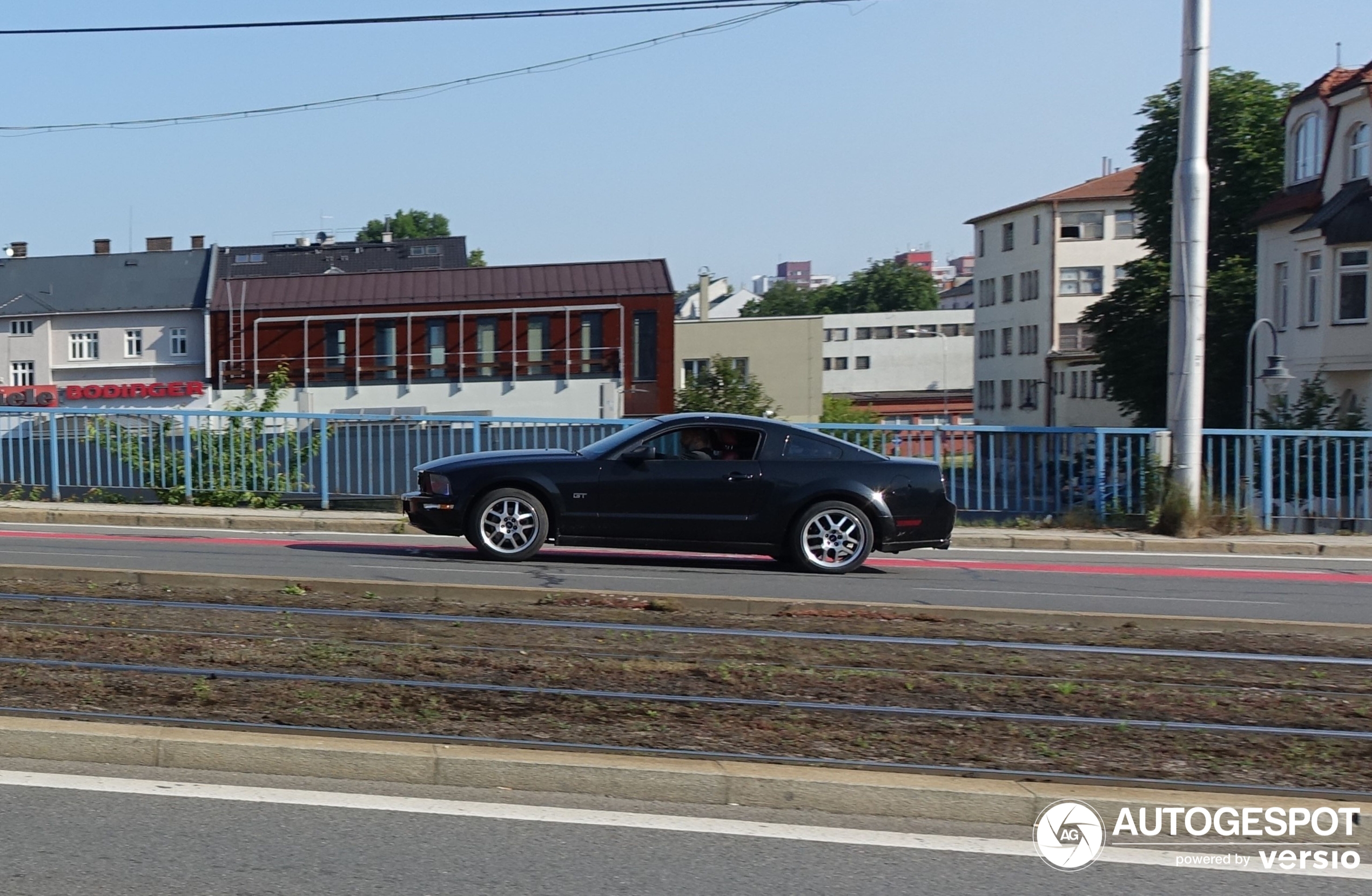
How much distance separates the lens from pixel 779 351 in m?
60.5

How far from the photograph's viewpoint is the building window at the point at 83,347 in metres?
67.2

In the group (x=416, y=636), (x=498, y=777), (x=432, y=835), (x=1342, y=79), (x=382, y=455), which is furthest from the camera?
(x=1342, y=79)

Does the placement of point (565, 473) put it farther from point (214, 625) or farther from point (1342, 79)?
point (1342, 79)

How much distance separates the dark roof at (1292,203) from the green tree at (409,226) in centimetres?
9730

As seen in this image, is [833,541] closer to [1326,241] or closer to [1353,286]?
[1326,241]

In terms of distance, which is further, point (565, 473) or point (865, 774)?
point (565, 473)

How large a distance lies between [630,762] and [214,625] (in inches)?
154

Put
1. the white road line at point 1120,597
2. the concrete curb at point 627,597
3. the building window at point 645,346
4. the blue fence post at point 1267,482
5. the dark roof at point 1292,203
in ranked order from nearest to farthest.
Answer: the concrete curb at point 627,597, the white road line at point 1120,597, the blue fence post at point 1267,482, the dark roof at point 1292,203, the building window at point 645,346

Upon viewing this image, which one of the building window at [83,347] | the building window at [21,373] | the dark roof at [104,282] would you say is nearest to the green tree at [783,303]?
the dark roof at [104,282]

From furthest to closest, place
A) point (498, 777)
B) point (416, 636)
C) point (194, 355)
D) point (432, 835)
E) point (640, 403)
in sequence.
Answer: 1. point (194, 355)
2. point (640, 403)
3. point (416, 636)
4. point (498, 777)
5. point (432, 835)

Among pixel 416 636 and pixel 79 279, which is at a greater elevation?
pixel 79 279

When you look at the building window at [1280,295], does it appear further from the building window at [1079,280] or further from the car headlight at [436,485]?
the building window at [1079,280]

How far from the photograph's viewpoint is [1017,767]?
19.6ft

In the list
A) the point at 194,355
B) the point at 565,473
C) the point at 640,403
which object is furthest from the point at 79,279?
the point at 565,473
